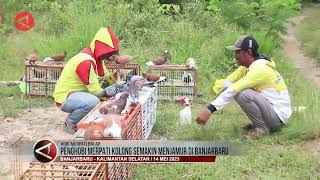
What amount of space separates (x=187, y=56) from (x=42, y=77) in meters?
2.53

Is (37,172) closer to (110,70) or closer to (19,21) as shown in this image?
(110,70)

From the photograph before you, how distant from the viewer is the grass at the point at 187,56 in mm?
5270

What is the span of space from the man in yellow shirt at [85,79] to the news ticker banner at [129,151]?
2069 millimetres

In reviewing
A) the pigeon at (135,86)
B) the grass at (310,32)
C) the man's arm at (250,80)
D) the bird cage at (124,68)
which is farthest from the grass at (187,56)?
the grass at (310,32)

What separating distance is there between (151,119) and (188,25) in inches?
173

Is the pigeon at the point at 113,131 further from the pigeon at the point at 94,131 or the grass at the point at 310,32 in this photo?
the grass at the point at 310,32

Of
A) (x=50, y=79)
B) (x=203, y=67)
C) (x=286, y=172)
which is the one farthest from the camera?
(x=203, y=67)

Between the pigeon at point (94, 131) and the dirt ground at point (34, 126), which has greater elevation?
the pigeon at point (94, 131)

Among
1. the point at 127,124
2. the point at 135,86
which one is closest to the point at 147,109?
the point at 135,86

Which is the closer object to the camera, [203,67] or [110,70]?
[110,70]

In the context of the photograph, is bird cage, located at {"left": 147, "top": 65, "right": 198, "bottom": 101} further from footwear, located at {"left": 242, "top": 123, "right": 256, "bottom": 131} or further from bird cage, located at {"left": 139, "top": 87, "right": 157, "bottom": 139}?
footwear, located at {"left": 242, "top": 123, "right": 256, "bottom": 131}

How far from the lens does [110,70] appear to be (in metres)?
7.48

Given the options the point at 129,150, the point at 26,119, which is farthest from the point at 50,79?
the point at 129,150

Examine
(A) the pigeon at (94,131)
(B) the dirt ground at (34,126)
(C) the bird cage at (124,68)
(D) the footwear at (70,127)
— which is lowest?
(B) the dirt ground at (34,126)
